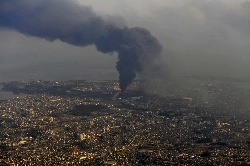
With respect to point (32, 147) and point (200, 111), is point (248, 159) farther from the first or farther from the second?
point (200, 111)

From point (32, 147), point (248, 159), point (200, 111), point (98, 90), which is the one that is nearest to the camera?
point (248, 159)

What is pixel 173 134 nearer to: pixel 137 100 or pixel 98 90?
pixel 137 100

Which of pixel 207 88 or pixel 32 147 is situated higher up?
pixel 207 88

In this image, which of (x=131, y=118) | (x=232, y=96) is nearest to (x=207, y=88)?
(x=232, y=96)

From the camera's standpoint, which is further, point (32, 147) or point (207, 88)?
point (207, 88)

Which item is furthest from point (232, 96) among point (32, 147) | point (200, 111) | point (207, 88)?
point (32, 147)

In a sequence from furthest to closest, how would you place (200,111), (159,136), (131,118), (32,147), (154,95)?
(154,95) → (200,111) → (131,118) → (159,136) → (32,147)
